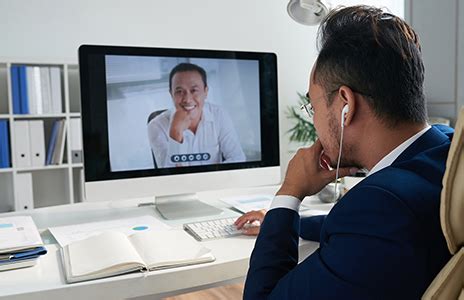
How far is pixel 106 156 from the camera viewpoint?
1.40 meters

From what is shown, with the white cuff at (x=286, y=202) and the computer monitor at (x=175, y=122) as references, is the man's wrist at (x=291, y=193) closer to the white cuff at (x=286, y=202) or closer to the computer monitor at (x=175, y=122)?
the white cuff at (x=286, y=202)

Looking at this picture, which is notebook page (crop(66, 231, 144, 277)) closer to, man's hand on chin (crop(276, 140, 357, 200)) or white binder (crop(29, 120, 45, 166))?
man's hand on chin (crop(276, 140, 357, 200))

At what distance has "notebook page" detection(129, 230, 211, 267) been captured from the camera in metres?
1.01

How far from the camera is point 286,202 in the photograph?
3.10 ft

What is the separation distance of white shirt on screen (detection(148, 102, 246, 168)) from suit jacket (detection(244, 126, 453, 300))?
82cm

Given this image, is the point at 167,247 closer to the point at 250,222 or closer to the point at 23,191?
the point at 250,222

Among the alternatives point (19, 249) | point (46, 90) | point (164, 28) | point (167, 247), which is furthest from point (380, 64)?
point (164, 28)

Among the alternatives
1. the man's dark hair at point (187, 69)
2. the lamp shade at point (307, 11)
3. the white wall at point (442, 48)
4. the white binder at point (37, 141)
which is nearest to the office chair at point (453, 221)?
the man's dark hair at point (187, 69)

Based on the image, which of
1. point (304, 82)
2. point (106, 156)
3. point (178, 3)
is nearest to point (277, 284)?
point (106, 156)

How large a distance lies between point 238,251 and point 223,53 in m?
0.74

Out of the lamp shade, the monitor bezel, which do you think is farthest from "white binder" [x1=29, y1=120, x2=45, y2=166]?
the lamp shade

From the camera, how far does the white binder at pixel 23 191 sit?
3.03m

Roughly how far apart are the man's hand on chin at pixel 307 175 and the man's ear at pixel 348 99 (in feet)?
0.63

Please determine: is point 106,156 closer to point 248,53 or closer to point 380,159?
point 248,53
